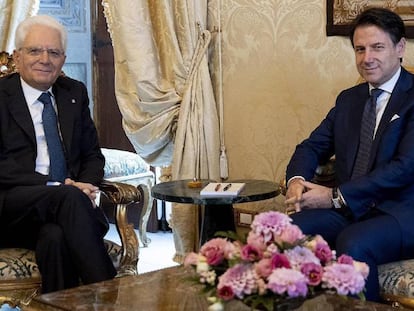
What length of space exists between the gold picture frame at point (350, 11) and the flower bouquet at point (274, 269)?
1.74m

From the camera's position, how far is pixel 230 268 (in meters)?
1.94

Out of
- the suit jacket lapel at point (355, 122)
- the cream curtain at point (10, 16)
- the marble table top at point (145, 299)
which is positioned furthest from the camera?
the cream curtain at point (10, 16)

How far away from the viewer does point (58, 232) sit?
2959mm

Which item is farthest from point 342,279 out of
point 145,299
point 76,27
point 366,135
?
point 76,27

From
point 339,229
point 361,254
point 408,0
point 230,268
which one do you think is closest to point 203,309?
point 230,268

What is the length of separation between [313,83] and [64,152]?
1.21 metres

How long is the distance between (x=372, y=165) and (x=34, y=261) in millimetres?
1203

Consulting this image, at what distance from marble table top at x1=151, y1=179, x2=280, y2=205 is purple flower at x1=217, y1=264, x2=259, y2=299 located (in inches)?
52.1

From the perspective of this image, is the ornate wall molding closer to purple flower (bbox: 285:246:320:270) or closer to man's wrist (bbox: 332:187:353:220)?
man's wrist (bbox: 332:187:353:220)

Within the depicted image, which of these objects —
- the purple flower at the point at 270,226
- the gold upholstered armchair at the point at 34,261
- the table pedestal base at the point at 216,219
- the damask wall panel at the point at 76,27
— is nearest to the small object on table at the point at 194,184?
the table pedestal base at the point at 216,219

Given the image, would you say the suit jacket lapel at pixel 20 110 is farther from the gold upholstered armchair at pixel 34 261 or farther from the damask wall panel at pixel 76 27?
the damask wall panel at pixel 76 27

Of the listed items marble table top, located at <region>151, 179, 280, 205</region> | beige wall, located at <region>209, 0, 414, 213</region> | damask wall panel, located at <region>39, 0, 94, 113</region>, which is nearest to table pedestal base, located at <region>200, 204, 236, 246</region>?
marble table top, located at <region>151, 179, 280, 205</region>

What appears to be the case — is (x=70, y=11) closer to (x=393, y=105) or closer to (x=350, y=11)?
(x=350, y=11)

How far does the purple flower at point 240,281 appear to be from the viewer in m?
1.90
